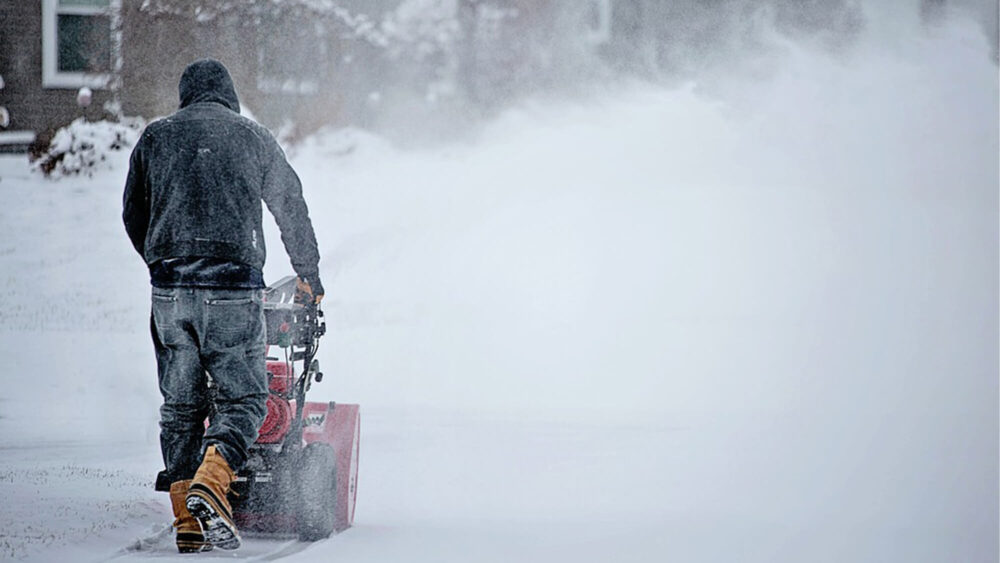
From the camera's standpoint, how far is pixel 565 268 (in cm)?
291

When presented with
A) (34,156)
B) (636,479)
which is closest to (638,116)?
(636,479)

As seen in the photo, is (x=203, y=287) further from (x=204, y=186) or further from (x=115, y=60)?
(x=115, y=60)

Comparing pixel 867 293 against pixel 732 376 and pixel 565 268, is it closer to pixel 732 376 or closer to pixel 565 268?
pixel 732 376

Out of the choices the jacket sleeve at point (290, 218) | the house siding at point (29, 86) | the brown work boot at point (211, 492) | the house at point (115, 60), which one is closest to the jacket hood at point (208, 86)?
the jacket sleeve at point (290, 218)

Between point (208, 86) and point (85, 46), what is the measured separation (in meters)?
0.54

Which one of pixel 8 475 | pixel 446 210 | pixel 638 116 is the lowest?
pixel 8 475

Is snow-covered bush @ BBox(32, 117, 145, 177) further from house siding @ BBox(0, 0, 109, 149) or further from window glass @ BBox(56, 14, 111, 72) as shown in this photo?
window glass @ BBox(56, 14, 111, 72)

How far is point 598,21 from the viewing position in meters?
2.92

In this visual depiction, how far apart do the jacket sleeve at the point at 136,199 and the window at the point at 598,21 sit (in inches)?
48.3

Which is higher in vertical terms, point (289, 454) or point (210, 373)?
point (210, 373)

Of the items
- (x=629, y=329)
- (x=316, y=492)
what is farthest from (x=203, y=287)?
(x=629, y=329)

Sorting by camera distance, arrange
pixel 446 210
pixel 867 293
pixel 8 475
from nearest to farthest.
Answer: pixel 8 475 < pixel 446 210 < pixel 867 293

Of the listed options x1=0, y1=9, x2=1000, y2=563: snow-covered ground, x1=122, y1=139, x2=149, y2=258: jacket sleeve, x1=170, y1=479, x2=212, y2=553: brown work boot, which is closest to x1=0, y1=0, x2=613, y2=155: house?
x1=0, y1=9, x2=1000, y2=563: snow-covered ground

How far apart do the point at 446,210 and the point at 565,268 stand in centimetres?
36
